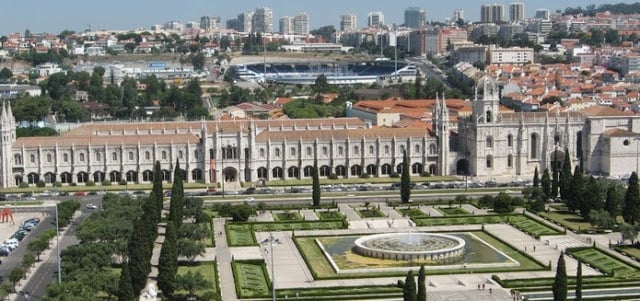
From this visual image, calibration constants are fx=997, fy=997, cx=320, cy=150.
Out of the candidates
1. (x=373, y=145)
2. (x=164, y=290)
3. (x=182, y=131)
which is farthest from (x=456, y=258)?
(x=182, y=131)

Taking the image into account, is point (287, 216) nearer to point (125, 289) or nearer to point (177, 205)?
point (177, 205)

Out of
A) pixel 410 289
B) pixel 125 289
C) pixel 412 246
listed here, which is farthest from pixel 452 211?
pixel 125 289

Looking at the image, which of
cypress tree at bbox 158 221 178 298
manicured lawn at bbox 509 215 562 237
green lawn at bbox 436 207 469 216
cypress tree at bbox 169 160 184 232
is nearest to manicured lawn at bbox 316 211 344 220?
green lawn at bbox 436 207 469 216

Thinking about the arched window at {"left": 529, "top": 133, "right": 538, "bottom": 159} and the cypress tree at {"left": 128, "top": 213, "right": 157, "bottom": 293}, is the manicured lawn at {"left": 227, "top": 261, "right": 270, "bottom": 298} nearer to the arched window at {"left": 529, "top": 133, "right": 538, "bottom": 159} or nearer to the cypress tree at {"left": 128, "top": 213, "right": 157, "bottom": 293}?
the cypress tree at {"left": 128, "top": 213, "right": 157, "bottom": 293}

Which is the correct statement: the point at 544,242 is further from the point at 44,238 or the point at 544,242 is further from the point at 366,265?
the point at 44,238

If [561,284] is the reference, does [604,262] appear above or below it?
below
